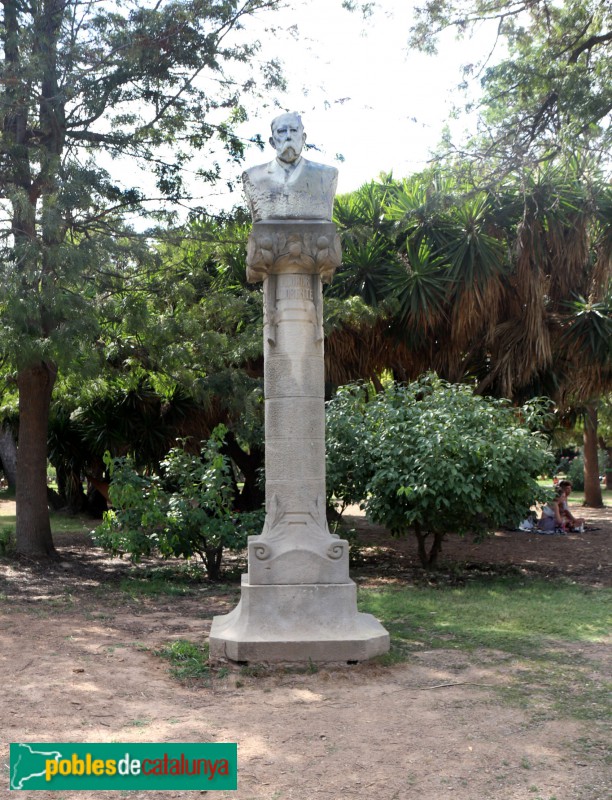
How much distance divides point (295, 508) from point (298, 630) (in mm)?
926

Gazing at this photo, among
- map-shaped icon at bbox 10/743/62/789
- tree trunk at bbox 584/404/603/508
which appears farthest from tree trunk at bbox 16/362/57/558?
tree trunk at bbox 584/404/603/508

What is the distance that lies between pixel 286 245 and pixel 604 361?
9.22 meters

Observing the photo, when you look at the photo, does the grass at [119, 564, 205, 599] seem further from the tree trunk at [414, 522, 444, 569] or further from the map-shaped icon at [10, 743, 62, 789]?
the map-shaped icon at [10, 743, 62, 789]

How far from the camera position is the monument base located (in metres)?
6.09

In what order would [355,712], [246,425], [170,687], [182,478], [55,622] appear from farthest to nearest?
[246,425] → [182,478] → [55,622] → [170,687] → [355,712]

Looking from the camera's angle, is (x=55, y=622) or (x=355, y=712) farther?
(x=55, y=622)

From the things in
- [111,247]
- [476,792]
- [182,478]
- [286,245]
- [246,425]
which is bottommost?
[476,792]

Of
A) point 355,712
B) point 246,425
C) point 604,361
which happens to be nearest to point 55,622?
point 355,712

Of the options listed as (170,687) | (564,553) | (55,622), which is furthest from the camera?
(564,553)

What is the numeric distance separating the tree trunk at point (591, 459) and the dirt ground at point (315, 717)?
1481cm

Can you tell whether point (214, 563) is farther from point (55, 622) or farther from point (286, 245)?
point (286, 245)

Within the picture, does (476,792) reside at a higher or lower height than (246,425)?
lower

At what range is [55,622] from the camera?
7.82 metres

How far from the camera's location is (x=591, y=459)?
21938 millimetres
